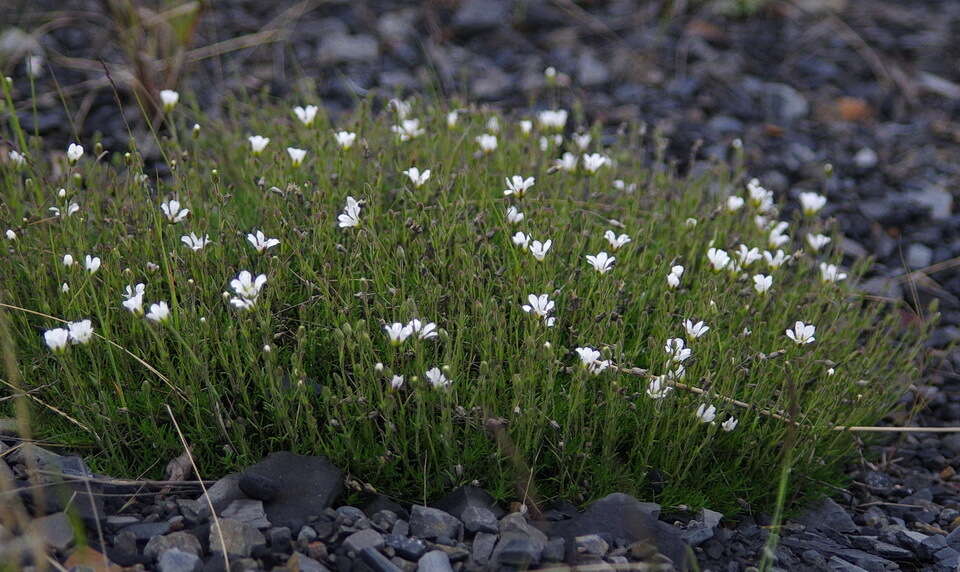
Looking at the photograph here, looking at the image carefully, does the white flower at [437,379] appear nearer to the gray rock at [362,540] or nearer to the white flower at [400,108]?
the gray rock at [362,540]

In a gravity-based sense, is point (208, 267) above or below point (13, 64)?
below

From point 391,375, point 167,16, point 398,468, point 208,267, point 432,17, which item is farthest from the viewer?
point 432,17

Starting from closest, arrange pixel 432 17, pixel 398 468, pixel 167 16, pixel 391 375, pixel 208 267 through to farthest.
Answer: pixel 391 375
pixel 398 468
pixel 208 267
pixel 167 16
pixel 432 17

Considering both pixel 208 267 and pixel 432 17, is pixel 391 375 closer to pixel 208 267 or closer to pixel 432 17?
pixel 208 267

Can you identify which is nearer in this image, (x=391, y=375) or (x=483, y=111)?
(x=391, y=375)

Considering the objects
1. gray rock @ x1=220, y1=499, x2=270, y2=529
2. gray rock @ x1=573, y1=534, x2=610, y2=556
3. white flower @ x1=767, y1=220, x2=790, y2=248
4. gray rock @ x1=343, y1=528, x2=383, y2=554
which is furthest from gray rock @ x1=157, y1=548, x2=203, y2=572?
white flower @ x1=767, y1=220, x2=790, y2=248

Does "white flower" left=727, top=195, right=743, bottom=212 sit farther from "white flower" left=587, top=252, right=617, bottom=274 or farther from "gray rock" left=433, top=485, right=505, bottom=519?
"gray rock" left=433, top=485, right=505, bottom=519


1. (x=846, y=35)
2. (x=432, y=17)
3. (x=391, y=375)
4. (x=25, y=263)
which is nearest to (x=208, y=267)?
(x=25, y=263)

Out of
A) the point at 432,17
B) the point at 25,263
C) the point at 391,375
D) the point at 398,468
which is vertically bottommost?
the point at 398,468
